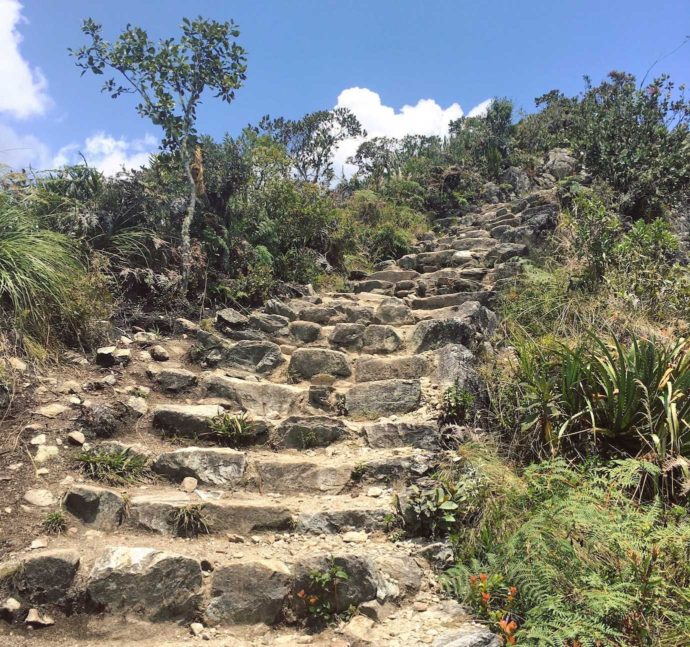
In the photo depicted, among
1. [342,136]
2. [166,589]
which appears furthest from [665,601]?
[342,136]

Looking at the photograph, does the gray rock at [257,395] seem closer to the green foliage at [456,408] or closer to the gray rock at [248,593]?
the green foliage at [456,408]

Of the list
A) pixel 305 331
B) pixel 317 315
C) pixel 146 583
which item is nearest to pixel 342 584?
pixel 146 583

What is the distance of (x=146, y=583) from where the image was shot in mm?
2807

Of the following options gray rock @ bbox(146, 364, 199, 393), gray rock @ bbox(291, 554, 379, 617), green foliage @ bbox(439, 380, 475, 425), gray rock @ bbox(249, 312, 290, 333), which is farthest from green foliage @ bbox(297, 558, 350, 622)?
gray rock @ bbox(249, 312, 290, 333)

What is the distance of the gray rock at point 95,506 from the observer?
3199 millimetres

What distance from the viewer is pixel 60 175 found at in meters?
6.23

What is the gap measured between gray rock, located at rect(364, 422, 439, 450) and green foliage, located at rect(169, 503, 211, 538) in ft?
4.91

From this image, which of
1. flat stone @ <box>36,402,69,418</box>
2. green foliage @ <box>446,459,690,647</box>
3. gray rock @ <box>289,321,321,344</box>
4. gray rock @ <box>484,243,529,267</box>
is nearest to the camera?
green foliage @ <box>446,459,690,647</box>

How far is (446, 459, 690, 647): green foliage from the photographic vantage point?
7.57 feet

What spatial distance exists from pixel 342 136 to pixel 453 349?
16.9 m

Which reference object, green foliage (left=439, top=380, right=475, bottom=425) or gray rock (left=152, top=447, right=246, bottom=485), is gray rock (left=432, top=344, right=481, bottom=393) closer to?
green foliage (left=439, top=380, right=475, bottom=425)

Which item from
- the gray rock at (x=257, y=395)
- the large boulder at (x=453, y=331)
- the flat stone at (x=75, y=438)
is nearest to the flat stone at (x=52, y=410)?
the flat stone at (x=75, y=438)

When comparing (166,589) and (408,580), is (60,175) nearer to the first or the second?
(166,589)

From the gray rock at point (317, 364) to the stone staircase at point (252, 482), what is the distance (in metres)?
0.01
